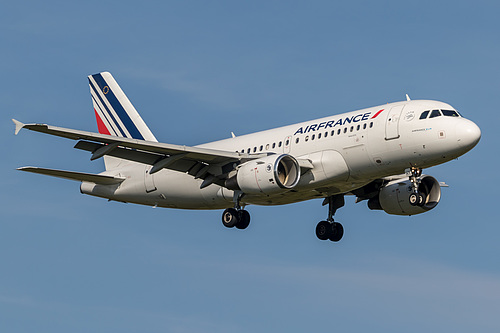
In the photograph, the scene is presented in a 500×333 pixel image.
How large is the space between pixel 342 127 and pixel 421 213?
8.12 m

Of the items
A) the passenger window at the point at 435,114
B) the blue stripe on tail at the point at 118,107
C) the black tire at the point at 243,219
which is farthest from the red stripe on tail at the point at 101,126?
the passenger window at the point at 435,114

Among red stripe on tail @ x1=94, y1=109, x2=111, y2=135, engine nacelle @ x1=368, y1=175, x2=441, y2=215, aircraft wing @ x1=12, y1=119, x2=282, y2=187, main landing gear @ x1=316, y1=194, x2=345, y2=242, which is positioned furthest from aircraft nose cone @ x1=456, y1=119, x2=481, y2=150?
red stripe on tail @ x1=94, y1=109, x2=111, y2=135

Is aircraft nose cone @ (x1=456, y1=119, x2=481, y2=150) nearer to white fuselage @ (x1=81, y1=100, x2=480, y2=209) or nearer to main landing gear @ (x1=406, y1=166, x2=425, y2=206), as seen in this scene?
white fuselage @ (x1=81, y1=100, x2=480, y2=209)

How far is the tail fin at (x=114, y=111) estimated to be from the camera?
189 feet

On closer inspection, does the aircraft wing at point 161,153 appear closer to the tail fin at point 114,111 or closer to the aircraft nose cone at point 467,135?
the aircraft nose cone at point 467,135

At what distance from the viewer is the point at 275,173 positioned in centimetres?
4466

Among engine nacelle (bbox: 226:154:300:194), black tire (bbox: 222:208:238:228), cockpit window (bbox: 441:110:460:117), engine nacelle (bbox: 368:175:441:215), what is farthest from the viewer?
engine nacelle (bbox: 368:175:441:215)

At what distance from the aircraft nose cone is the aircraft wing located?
709 centimetres

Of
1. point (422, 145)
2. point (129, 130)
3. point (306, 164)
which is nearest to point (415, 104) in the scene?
point (422, 145)

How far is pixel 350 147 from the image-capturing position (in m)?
45.0

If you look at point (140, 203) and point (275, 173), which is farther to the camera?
point (140, 203)

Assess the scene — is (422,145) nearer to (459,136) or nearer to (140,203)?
(459,136)

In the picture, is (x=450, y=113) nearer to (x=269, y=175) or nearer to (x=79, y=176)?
(x=269, y=175)

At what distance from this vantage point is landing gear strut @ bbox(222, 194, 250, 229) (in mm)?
48125
